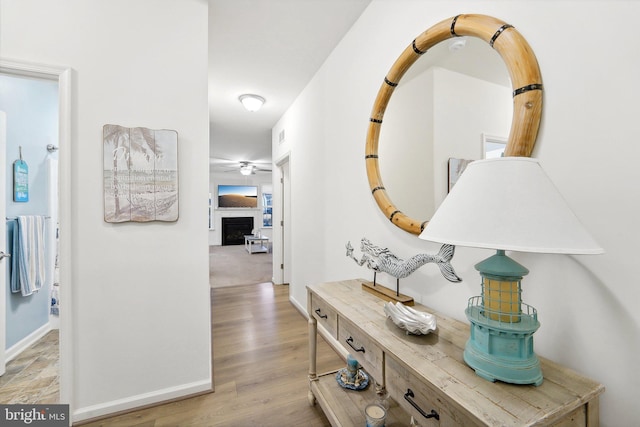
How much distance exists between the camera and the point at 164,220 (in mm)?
1694

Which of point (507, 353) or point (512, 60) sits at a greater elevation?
point (512, 60)

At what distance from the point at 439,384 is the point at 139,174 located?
6.19ft

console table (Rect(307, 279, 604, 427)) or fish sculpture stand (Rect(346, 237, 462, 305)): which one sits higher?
fish sculpture stand (Rect(346, 237, 462, 305))

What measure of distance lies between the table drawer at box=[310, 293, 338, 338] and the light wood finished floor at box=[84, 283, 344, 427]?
2.09 feet

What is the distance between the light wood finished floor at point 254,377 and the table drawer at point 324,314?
64 centimetres

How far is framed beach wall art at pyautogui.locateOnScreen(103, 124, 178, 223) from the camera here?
5.21ft

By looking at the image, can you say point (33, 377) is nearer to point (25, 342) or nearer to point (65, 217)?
point (25, 342)

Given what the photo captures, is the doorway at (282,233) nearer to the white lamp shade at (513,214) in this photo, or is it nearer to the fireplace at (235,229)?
the white lamp shade at (513,214)

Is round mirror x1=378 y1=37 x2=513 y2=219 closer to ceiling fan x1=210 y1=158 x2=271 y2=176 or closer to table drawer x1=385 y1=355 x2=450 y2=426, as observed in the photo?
table drawer x1=385 y1=355 x2=450 y2=426

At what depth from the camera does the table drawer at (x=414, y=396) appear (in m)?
0.75

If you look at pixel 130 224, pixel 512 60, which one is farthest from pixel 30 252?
pixel 512 60

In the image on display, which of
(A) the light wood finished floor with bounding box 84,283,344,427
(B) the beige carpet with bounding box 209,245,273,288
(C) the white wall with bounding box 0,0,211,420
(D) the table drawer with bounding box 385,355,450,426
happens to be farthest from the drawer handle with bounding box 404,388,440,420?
(B) the beige carpet with bounding box 209,245,273,288

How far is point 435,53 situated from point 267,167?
7.50 m

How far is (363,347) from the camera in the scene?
112cm
